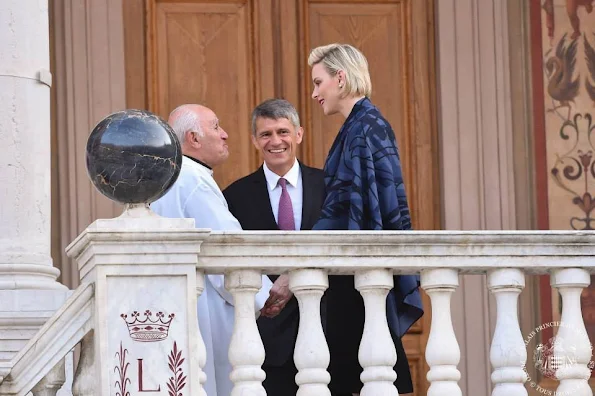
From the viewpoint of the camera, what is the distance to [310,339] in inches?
235

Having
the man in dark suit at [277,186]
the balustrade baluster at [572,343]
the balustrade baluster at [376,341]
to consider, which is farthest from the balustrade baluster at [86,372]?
the balustrade baluster at [572,343]

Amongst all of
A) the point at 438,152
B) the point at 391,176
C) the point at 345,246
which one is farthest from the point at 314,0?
the point at 345,246

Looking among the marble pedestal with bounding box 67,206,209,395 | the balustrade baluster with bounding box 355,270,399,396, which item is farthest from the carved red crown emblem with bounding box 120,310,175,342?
the balustrade baluster with bounding box 355,270,399,396

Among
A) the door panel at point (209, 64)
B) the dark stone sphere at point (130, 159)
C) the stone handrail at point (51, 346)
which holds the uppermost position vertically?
the door panel at point (209, 64)

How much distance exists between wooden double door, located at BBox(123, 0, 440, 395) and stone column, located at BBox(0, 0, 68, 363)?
2.30 m

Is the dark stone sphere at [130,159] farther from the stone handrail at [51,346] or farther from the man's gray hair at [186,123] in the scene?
the man's gray hair at [186,123]

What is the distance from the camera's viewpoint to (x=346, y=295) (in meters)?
6.50

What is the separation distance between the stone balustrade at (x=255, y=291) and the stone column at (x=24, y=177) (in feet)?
2.98

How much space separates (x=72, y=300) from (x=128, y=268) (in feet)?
0.72

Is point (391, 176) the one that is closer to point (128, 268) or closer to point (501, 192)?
point (128, 268)

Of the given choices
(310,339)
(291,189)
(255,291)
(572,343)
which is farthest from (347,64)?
(572,343)

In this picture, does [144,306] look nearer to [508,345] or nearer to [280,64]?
[508,345]

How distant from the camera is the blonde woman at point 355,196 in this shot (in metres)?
6.40

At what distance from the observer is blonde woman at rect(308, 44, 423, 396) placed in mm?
6398
